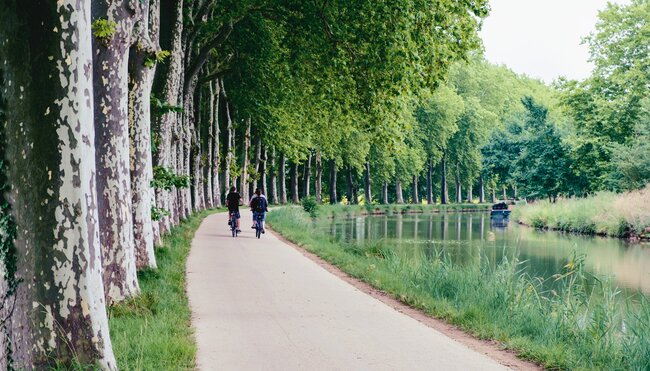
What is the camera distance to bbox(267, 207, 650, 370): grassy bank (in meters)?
7.75

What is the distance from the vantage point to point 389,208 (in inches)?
2505

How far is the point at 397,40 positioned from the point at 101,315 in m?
12.0

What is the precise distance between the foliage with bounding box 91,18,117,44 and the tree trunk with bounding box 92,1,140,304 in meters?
0.27

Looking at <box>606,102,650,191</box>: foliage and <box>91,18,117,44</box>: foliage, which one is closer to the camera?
<box>91,18,117,44</box>: foliage

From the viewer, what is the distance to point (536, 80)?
129625 mm

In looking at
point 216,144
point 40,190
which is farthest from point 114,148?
point 216,144

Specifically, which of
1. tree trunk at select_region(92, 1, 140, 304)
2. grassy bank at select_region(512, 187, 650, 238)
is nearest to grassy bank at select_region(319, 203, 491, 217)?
grassy bank at select_region(512, 187, 650, 238)

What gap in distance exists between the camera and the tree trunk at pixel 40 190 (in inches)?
230

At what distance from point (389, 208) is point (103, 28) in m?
55.0

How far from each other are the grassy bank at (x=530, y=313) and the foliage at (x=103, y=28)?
232 inches

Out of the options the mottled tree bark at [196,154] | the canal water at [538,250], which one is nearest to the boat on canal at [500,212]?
the canal water at [538,250]

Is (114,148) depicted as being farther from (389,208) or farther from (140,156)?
(389,208)

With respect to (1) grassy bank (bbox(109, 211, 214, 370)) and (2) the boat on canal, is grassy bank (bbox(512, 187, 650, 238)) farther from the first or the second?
(1) grassy bank (bbox(109, 211, 214, 370))

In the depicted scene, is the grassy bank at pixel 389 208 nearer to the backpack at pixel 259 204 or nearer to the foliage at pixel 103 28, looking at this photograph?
the backpack at pixel 259 204
